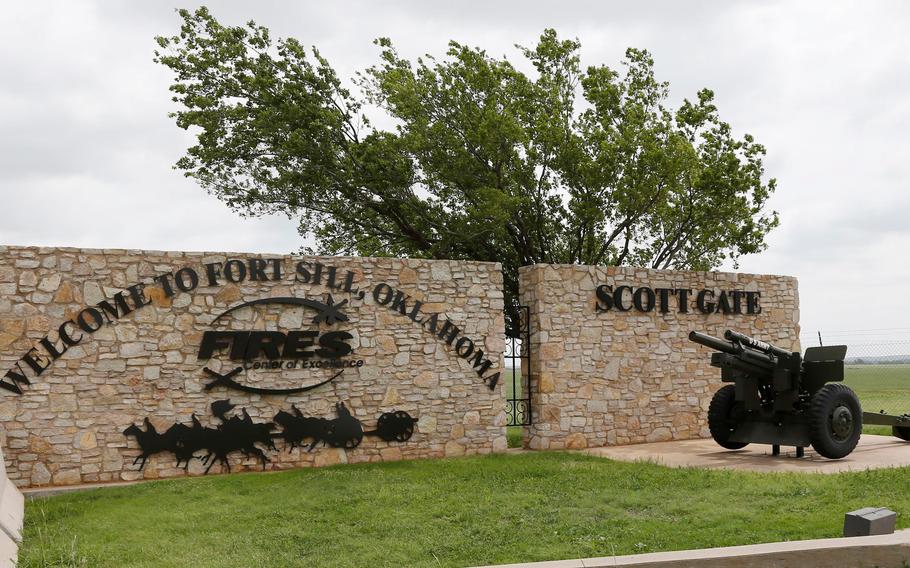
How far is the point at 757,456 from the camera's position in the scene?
11.6 metres

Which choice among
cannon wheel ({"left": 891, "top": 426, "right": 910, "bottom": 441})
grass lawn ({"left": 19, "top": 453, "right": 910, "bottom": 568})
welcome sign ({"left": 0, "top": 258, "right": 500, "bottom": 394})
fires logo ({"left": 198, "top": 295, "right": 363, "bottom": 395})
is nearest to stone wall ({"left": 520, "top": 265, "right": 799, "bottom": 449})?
welcome sign ({"left": 0, "top": 258, "right": 500, "bottom": 394})

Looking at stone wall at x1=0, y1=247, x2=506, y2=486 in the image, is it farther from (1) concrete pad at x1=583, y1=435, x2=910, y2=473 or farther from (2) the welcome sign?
(1) concrete pad at x1=583, y1=435, x2=910, y2=473

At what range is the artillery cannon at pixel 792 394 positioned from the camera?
10.8m

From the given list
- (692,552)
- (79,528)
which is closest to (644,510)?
(692,552)

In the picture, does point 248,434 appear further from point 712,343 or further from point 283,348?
point 712,343

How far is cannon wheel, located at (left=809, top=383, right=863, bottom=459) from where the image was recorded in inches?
423

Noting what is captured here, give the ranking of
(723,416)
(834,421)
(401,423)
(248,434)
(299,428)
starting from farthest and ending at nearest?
(723,416) → (401,423) → (299,428) → (834,421) → (248,434)

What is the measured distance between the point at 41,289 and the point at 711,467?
29.0 feet

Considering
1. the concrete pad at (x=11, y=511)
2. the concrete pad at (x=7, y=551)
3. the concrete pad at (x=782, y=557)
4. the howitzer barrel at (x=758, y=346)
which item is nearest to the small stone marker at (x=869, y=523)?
the concrete pad at (x=782, y=557)

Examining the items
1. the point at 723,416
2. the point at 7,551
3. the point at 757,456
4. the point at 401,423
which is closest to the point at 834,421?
the point at 757,456

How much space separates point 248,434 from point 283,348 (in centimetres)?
123

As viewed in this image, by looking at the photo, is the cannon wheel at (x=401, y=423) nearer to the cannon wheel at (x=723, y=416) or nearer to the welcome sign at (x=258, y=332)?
the welcome sign at (x=258, y=332)

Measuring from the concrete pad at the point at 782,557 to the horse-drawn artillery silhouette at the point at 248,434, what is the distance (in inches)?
236

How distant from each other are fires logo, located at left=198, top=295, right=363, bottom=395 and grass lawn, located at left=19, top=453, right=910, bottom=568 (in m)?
1.38
